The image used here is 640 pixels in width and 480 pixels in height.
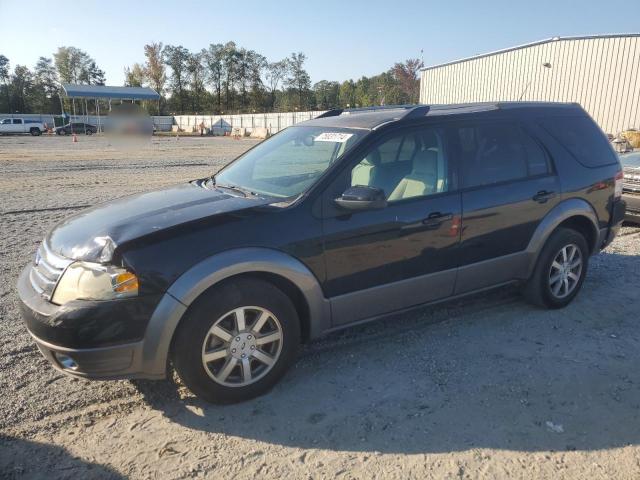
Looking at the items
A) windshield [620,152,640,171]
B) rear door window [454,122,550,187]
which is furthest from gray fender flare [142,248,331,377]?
windshield [620,152,640,171]

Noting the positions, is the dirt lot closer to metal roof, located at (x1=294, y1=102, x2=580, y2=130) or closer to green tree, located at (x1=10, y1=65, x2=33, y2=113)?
metal roof, located at (x1=294, y1=102, x2=580, y2=130)

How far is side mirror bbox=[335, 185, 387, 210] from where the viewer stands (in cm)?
325

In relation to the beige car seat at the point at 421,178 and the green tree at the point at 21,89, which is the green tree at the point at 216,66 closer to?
the green tree at the point at 21,89

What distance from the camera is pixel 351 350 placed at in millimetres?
3912

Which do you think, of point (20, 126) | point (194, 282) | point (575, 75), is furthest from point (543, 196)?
point (20, 126)

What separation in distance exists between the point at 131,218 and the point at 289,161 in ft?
4.65

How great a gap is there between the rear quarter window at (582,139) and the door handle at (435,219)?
1616mm

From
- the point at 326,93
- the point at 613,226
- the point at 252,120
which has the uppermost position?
the point at 326,93

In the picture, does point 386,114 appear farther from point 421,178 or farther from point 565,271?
point 565,271

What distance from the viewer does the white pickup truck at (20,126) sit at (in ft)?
151

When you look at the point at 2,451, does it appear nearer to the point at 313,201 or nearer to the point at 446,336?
the point at 313,201

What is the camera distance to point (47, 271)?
303 cm

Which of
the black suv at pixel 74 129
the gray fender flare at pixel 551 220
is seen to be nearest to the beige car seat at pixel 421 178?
the gray fender flare at pixel 551 220

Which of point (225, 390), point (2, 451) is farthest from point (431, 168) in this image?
point (2, 451)
